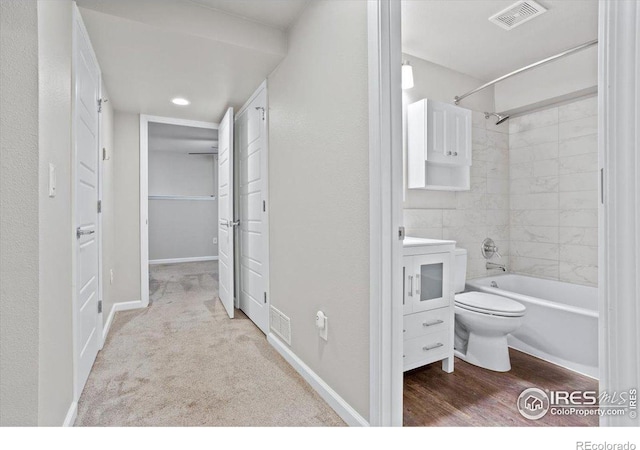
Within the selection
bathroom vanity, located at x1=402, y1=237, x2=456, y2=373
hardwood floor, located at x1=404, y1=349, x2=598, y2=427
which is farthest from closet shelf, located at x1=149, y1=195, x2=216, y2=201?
hardwood floor, located at x1=404, y1=349, x2=598, y2=427

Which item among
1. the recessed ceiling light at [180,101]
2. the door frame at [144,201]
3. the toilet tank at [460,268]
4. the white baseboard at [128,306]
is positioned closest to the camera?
the toilet tank at [460,268]

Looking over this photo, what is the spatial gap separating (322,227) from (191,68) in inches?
66.6

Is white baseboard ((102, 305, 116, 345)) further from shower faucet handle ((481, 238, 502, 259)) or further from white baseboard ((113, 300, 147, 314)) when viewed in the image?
shower faucet handle ((481, 238, 502, 259))

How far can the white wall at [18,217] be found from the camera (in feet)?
3.36

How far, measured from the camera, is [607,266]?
26.5 inches

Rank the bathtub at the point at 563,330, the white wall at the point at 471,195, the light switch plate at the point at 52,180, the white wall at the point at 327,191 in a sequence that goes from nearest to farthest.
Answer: the light switch plate at the point at 52,180 → the white wall at the point at 327,191 → the bathtub at the point at 563,330 → the white wall at the point at 471,195

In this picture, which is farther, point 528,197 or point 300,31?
point 528,197

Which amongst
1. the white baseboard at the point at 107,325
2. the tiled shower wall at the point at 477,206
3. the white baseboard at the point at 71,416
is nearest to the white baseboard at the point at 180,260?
the white baseboard at the point at 107,325

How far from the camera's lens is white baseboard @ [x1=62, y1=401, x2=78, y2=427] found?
4.66 ft

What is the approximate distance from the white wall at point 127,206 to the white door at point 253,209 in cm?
118

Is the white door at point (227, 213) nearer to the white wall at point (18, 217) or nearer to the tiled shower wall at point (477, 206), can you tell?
the tiled shower wall at point (477, 206)
